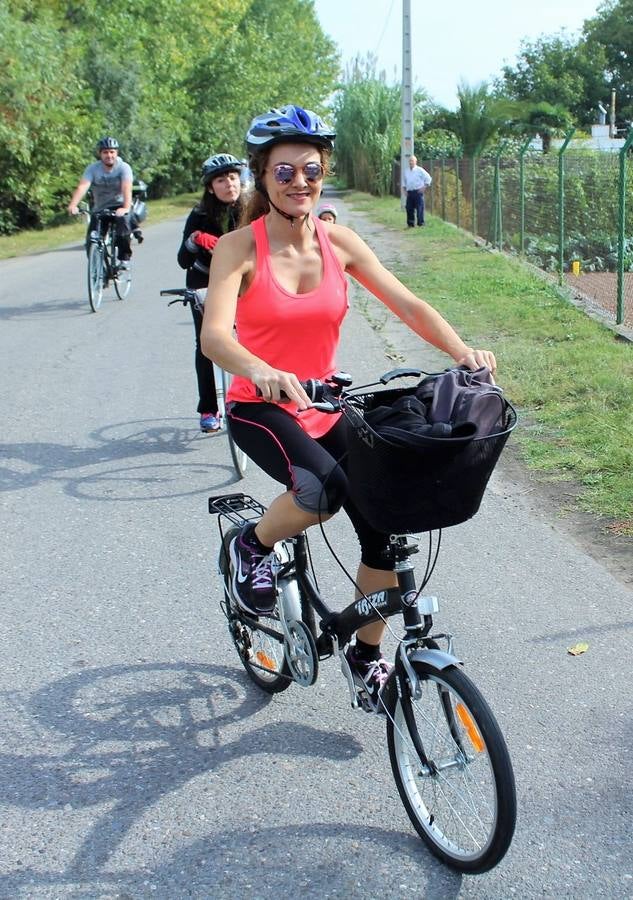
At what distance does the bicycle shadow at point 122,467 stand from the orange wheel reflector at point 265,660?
8.54 ft

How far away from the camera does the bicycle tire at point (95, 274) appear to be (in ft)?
44.5

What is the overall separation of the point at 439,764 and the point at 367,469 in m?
→ 0.91

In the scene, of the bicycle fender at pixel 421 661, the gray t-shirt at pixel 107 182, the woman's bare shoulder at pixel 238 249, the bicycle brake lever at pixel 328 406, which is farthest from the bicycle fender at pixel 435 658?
the gray t-shirt at pixel 107 182

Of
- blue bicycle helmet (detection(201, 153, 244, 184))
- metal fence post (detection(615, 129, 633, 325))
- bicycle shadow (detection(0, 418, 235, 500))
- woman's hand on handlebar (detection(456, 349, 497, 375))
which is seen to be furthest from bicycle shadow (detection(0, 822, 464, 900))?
metal fence post (detection(615, 129, 633, 325))

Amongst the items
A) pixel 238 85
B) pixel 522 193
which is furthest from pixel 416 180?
pixel 238 85

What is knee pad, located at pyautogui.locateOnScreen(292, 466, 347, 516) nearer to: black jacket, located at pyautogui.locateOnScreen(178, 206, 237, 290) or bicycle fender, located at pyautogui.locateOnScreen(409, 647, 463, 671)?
bicycle fender, located at pyautogui.locateOnScreen(409, 647, 463, 671)

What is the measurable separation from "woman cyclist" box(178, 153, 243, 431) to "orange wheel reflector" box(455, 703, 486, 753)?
4.64m

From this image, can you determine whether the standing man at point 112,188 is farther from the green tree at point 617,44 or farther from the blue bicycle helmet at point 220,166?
the green tree at point 617,44

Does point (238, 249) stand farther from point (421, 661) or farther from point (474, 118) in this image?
point (474, 118)

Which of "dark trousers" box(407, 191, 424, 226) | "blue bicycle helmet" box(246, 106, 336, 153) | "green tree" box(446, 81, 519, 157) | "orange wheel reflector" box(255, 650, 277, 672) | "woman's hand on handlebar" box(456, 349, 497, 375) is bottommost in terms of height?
"orange wheel reflector" box(255, 650, 277, 672)

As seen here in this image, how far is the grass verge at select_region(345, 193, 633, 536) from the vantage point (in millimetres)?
6602

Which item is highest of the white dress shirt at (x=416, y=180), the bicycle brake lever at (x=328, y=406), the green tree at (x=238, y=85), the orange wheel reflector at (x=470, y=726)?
the green tree at (x=238, y=85)

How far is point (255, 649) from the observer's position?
4145mm

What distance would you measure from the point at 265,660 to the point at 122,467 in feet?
11.2
